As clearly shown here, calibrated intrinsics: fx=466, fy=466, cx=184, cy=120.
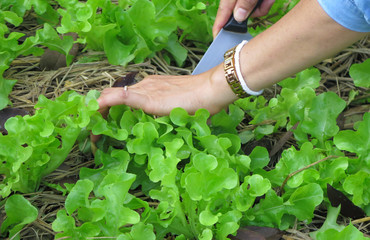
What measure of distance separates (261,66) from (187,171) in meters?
0.36

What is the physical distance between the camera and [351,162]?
1.38 m

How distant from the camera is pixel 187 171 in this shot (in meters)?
1.20

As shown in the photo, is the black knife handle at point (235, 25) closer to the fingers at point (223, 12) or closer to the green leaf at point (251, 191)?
the fingers at point (223, 12)

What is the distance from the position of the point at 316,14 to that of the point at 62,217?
805mm

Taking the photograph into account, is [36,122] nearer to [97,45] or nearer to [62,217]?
[62,217]

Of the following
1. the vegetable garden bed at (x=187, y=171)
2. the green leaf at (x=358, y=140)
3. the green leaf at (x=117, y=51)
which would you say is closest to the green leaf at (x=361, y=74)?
the vegetable garden bed at (x=187, y=171)

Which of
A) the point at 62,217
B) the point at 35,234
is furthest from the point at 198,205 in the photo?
the point at 35,234

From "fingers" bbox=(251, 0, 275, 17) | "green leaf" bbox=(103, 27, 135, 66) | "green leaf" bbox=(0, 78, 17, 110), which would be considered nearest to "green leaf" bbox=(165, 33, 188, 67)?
"green leaf" bbox=(103, 27, 135, 66)

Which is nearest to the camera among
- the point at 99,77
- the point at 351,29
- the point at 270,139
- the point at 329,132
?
the point at 351,29

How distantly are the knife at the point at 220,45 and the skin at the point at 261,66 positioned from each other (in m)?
0.05

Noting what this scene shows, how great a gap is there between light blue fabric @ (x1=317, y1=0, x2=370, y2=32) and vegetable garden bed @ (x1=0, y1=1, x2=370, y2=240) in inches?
13.7

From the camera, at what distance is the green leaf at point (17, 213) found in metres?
→ 1.23

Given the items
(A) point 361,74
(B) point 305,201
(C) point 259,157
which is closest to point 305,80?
(A) point 361,74

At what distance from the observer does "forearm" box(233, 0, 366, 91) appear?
3.79 feet
